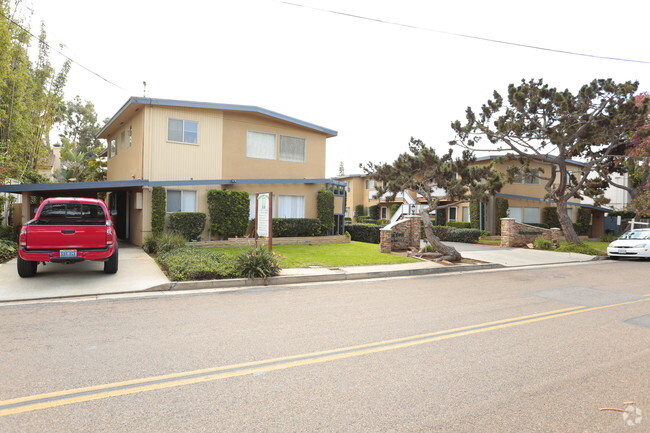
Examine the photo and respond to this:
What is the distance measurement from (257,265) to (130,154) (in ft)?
38.8

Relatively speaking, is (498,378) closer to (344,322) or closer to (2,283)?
(344,322)

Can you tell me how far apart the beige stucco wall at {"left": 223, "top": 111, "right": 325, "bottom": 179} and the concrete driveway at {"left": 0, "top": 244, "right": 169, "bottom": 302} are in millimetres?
7807

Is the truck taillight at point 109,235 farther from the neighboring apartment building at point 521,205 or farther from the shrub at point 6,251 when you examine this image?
the neighboring apartment building at point 521,205

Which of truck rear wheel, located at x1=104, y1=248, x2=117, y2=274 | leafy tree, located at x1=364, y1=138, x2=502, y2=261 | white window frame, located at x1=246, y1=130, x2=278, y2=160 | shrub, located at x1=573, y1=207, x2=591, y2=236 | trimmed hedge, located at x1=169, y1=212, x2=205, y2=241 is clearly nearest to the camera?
truck rear wheel, located at x1=104, y1=248, x2=117, y2=274

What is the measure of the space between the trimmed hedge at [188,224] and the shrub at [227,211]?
0.54 metres

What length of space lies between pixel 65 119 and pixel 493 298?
51.4 meters

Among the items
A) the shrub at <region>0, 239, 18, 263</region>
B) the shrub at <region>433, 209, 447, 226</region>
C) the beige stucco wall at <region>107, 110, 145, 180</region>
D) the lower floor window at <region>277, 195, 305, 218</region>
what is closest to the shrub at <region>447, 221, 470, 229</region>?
the shrub at <region>433, 209, 447, 226</region>

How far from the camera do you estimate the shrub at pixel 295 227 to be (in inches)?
754

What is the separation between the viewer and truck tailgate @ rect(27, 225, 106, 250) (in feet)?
29.3

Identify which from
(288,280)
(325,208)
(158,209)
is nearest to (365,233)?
(325,208)

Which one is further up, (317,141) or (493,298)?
(317,141)

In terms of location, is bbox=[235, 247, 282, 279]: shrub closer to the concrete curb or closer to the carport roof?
the concrete curb

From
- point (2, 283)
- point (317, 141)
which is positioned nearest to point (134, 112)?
point (317, 141)

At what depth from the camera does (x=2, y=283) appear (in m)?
8.96
